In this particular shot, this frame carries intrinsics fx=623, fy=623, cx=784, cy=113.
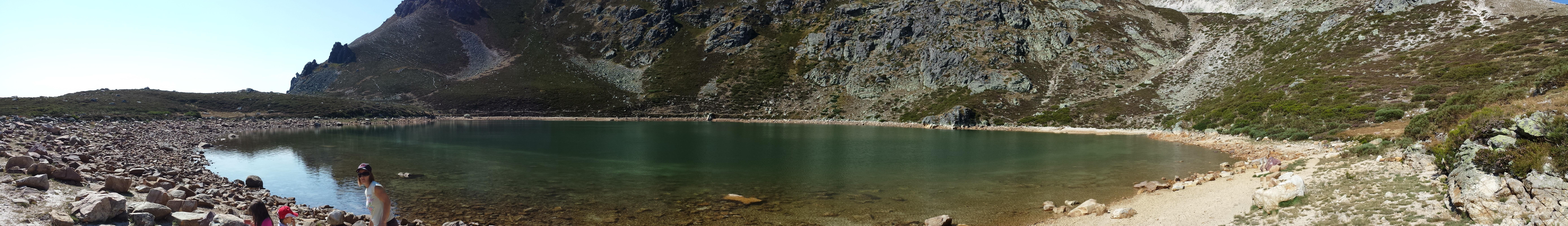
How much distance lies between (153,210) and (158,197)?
2422mm

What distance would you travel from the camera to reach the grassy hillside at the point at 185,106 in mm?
67062

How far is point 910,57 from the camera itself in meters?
126

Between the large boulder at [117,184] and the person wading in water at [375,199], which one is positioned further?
the large boulder at [117,184]

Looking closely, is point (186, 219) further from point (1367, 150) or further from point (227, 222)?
point (1367, 150)

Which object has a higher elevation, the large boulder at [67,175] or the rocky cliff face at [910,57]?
the rocky cliff face at [910,57]

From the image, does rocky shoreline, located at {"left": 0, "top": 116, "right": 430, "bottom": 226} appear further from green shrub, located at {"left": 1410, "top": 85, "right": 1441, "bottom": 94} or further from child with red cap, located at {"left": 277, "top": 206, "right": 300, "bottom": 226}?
green shrub, located at {"left": 1410, "top": 85, "right": 1441, "bottom": 94}

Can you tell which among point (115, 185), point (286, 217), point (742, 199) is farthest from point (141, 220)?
point (742, 199)

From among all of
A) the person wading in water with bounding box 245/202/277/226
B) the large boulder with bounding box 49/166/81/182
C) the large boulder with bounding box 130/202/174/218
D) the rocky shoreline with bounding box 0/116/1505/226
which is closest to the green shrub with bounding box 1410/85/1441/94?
the rocky shoreline with bounding box 0/116/1505/226

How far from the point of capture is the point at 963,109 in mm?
86125

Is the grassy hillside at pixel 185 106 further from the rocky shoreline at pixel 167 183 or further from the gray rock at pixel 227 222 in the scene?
the gray rock at pixel 227 222

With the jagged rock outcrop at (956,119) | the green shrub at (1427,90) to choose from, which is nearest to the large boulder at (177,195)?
the green shrub at (1427,90)

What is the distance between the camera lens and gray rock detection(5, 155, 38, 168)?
42.0 ft

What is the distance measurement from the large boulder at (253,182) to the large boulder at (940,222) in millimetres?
20626

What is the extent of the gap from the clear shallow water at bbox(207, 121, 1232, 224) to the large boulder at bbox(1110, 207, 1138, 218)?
1.71m
